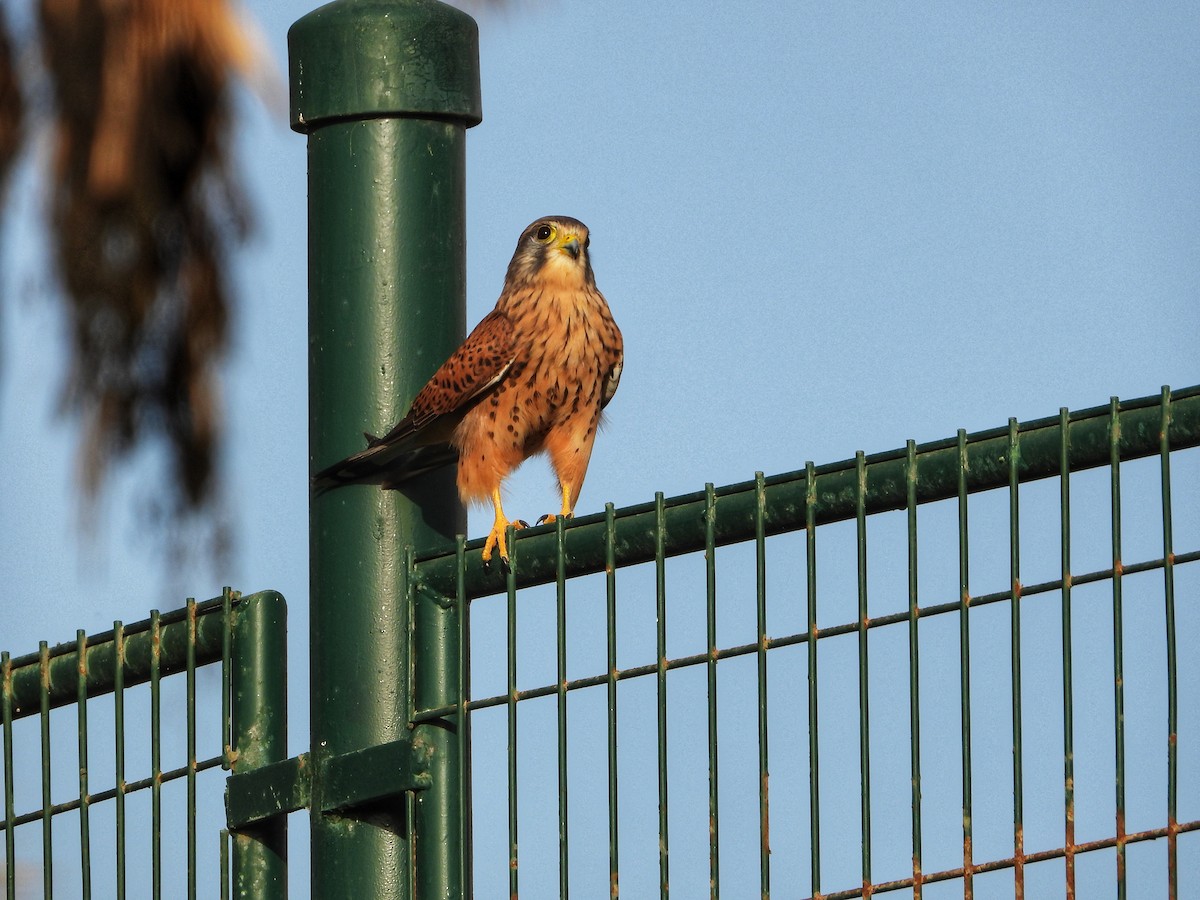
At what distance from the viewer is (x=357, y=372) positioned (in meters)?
3.50

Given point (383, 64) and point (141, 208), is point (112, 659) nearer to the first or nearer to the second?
point (383, 64)

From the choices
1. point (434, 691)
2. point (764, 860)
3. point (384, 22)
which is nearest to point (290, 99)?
point (384, 22)

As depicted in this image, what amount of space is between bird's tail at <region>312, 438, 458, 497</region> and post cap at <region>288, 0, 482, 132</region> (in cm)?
52

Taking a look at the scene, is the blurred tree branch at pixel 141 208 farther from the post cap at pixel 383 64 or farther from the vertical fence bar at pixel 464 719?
the vertical fence bar at pixel 464 719

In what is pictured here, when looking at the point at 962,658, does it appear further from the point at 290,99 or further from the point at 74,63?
the point at 74,63

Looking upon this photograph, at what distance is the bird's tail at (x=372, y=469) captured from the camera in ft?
11.3

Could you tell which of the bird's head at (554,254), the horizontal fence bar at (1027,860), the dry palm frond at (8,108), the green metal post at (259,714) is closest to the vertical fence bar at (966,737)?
the horizontal fence bar at (1027,860)

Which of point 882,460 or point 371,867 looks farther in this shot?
point 371,867

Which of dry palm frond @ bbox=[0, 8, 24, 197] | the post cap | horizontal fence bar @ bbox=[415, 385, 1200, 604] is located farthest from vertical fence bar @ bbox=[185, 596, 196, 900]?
dry palm frond @ bbox=[0, 8, 24, 197]

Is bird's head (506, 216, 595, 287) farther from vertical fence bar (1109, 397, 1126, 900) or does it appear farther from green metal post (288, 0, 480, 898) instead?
vertical fence bar (1109, 397, 1126, 900)

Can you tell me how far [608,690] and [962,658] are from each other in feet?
1.51

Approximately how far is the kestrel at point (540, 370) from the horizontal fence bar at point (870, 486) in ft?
4.77

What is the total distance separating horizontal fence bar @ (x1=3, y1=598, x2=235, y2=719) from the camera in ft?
11.1

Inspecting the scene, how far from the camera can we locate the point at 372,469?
343 cm
